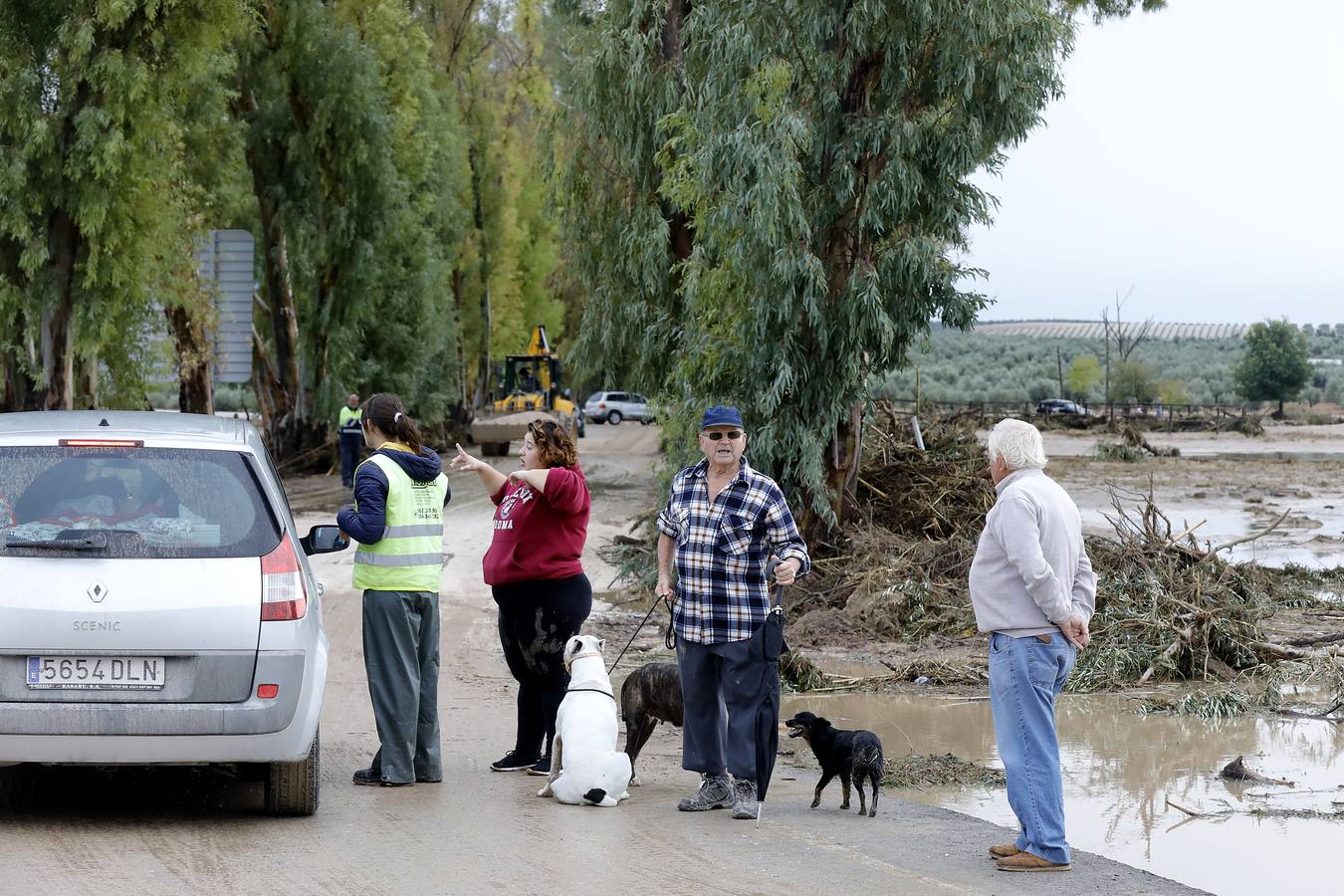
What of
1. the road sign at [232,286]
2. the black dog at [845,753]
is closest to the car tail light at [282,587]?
the black dog at [845,753]

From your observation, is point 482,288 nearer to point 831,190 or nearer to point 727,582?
point 831,190

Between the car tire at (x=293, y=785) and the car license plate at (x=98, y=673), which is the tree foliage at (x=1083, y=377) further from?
the car license plate at (x=98, y=673)

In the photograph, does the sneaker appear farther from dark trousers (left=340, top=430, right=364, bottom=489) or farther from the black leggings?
dark trousers (left=340, top=430, right=364, bottom=489)

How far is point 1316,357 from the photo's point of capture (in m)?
→ 144

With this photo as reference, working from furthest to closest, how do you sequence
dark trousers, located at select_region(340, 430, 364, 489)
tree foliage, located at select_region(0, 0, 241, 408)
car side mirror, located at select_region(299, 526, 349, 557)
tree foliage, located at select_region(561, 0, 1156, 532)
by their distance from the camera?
1. dark trousers, located at select_region(340, 430, 364, 489)
2. tree foliage, located at select_region(0, 0, 241, 408)
3. tree foliage, located at select_region(561, 0, 1156, 532)
4. car side mirror, located at select_region(299, 526, 349, 557)

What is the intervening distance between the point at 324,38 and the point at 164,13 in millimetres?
11807

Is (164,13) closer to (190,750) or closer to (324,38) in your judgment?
(324,38)

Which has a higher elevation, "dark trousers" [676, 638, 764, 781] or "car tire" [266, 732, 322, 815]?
"dark trousers" [676, 638, 764, 781]

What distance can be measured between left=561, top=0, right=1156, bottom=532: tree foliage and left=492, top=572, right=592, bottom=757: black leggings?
6.92m

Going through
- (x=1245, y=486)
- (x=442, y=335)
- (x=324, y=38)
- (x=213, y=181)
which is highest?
(x=324, y=38)

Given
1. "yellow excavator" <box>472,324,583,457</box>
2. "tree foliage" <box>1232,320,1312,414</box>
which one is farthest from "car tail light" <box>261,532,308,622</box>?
"tree foliage" <box>1232,320,1312,414</box>

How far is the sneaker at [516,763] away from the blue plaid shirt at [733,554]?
1415 mm

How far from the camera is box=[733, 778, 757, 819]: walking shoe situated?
6910 millimetres

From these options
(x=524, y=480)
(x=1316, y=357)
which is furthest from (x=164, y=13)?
(x=1316, y=357)
